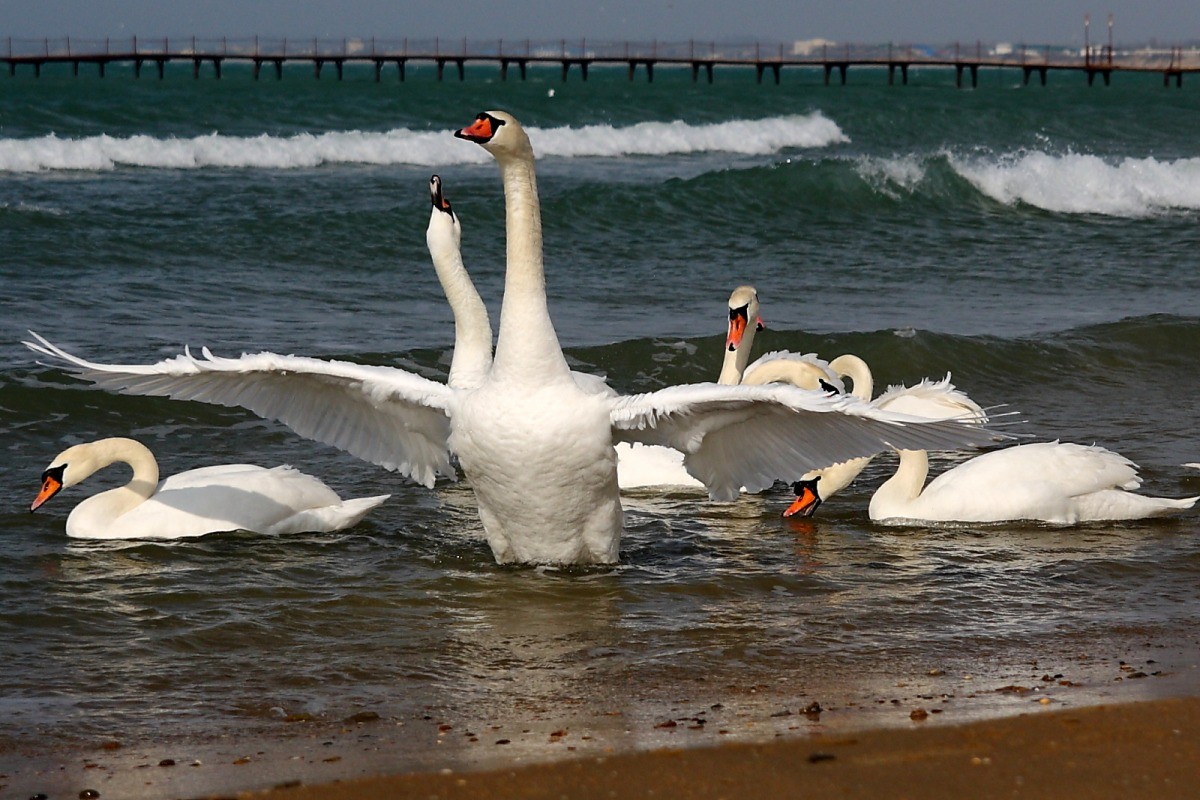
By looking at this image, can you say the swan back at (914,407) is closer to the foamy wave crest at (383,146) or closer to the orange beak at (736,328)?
the orange beak at (736,328)

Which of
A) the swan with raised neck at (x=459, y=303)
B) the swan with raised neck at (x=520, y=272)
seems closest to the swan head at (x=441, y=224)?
the swan with raised neck at (x=459, y=303)

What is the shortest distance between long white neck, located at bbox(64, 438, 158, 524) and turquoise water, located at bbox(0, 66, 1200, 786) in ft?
0.81

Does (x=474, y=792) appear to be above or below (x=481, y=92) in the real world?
below

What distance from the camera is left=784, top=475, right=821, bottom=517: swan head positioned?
8.61 metres

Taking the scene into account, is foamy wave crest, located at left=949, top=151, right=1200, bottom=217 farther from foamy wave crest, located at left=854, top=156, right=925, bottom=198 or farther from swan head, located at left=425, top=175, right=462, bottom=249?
swan head, located at left=425, top=175, right=462, bottom=249

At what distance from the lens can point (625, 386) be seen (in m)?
12.1

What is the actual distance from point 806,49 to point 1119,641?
93.2 meters

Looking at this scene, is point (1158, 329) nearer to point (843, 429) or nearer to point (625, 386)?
point (625, 386)

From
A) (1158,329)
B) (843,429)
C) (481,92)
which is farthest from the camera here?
(481,92)

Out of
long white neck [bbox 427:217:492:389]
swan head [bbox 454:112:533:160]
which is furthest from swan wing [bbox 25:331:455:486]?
long white neck [bbox 427:217:492:389]

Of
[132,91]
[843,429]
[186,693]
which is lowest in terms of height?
[186,693]

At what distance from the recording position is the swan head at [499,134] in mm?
6777

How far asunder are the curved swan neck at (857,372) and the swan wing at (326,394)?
115 inches

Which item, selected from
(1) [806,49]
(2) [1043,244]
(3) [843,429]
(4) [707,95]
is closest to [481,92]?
(4) [707,95]
